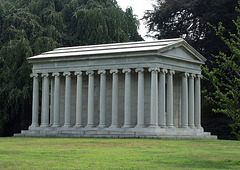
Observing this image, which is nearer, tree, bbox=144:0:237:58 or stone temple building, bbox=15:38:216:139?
stone temple building, bbox=15:38:216:139

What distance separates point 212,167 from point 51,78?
33207mm

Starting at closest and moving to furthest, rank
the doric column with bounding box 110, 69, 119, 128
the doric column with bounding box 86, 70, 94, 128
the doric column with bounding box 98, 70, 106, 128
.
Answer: the doric column with bounding box 110, 69, 119, 128, the doric column with bounding box 98, 70, 106, 128, the doric column with bounding box 86, 70, 94, 128

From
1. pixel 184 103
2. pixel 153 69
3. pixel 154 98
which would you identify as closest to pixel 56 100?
pixel 154 98

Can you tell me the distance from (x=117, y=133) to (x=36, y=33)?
20746mm

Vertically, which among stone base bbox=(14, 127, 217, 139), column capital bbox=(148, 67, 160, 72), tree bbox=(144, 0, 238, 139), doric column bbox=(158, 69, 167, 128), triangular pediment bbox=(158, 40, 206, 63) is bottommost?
stone base bbox=(14, 127, 217, 139)

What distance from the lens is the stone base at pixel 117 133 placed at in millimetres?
42938

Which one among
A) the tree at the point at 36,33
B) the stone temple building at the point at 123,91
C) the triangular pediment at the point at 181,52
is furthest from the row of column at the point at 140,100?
the tree at the point at 36,33

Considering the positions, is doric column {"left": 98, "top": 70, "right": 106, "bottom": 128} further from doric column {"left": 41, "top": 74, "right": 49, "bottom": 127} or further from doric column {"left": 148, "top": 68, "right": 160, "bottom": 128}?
doric column {"left": 41, "top": 74, "right": 49, "bottom": 127}

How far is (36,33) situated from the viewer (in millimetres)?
59469

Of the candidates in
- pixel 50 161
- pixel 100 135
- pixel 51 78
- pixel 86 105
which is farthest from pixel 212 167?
pixel 51 78

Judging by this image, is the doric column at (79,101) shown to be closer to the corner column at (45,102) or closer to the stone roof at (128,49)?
the stone roof at (128,49)

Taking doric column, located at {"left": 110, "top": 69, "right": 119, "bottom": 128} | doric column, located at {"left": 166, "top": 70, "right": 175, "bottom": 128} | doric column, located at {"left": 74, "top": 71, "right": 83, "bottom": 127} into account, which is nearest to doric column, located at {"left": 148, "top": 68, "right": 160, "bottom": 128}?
doric column, located at {"left": 166, "top": 70, "right": 175, "bottom": 128}

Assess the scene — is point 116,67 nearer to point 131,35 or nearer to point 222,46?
point 222,46

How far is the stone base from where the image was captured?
42.9 m
